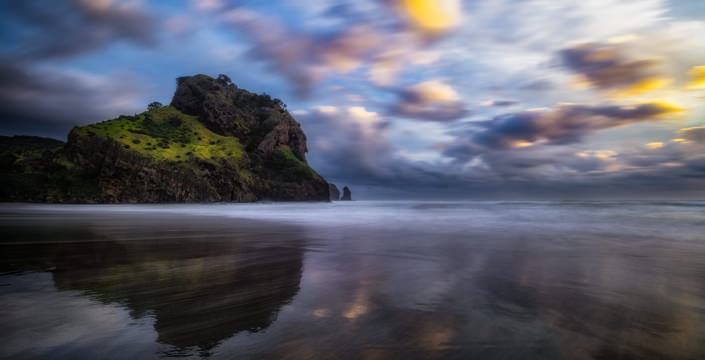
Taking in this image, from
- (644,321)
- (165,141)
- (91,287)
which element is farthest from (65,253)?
(165,141)

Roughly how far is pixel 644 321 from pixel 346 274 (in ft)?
9.98

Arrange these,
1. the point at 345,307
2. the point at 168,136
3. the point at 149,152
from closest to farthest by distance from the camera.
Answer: the point at 345,307 < the point at 149,152 < the point at 168,136

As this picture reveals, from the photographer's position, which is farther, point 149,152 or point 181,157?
point 181,157

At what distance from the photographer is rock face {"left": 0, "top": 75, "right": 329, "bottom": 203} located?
6369 cm

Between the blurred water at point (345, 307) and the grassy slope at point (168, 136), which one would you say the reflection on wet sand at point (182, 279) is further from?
the grassy slope at point (168, 136)

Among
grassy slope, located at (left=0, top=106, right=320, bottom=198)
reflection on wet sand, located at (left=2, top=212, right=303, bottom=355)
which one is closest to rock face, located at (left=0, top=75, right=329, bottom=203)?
grassy slope, located at (left=0, top=106, right=320, bottom=198)

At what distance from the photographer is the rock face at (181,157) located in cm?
6369

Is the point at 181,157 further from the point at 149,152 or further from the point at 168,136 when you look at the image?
the point at 168,136

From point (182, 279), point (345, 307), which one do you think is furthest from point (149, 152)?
point (345, 307)

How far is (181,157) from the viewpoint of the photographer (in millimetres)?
83250

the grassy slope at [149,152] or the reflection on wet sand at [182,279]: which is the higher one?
the grassy slope at [149,152]

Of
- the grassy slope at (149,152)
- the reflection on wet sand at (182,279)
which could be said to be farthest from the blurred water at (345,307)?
the grassy slope at (149,152)

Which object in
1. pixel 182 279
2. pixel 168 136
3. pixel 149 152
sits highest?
pixel 168 136

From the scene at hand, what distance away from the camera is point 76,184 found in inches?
2502
